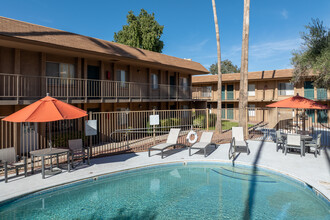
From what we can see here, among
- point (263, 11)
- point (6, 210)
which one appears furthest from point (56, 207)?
point (263, 11)

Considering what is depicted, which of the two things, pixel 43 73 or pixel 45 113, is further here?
pixel 43 73

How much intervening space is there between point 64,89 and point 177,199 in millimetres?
11407

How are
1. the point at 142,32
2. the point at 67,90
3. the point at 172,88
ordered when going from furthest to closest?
the point at 142,32
the point at 172,88
the point at 67,90

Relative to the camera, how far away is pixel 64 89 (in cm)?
1429

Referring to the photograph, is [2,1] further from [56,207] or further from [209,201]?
[209,201]

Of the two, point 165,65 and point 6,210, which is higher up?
point 165,65

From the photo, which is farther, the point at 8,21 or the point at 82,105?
the point at 82,105

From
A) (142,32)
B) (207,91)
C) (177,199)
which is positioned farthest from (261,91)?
(177,199)

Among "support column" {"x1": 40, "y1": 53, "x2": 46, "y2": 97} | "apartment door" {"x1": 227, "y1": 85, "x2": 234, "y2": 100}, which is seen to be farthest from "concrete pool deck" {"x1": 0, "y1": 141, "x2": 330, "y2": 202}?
"apartment door" {"x1": 227, "y1": 85, "x2": 234, "y2": 100}

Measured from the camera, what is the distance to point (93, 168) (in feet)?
27.9

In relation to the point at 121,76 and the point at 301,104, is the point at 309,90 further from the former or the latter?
the point at 121,76

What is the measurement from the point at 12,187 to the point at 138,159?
4.81 m

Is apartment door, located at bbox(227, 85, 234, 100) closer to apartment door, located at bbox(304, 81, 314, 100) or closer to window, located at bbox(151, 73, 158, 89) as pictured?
apartment door, located at bbox(304, 81, 314, 100)

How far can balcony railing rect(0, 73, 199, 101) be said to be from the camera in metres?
11.7
